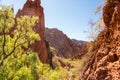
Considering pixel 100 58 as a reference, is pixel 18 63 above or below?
below

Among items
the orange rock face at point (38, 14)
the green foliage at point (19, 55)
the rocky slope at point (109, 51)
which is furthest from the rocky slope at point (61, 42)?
the rocky slope at point (109, 51)

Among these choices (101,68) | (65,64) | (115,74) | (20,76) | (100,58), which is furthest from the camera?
(65,64)

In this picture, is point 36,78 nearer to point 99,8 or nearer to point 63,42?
point 99,8

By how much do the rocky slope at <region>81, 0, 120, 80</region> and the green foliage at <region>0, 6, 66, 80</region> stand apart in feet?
18.7

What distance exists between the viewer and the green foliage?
17.1 meters

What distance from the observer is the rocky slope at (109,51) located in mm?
10055

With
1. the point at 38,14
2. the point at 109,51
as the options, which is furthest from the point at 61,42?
the point at 109,51

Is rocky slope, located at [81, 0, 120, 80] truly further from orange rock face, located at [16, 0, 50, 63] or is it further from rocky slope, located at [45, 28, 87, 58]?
rocky slope, located at [45, 28, 87, 58]

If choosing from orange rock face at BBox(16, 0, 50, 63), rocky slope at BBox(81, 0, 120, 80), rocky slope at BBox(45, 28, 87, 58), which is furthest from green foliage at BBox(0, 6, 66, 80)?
rocky slope at BBox(45, 28, 87, 58)

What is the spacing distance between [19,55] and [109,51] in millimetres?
9160

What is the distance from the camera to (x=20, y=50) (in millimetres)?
19281

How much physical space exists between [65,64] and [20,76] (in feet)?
230

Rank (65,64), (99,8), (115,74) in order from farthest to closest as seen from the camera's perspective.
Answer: (65,64) → (99,8) → (115,74)

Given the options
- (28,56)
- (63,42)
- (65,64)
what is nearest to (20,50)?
(28,56)
